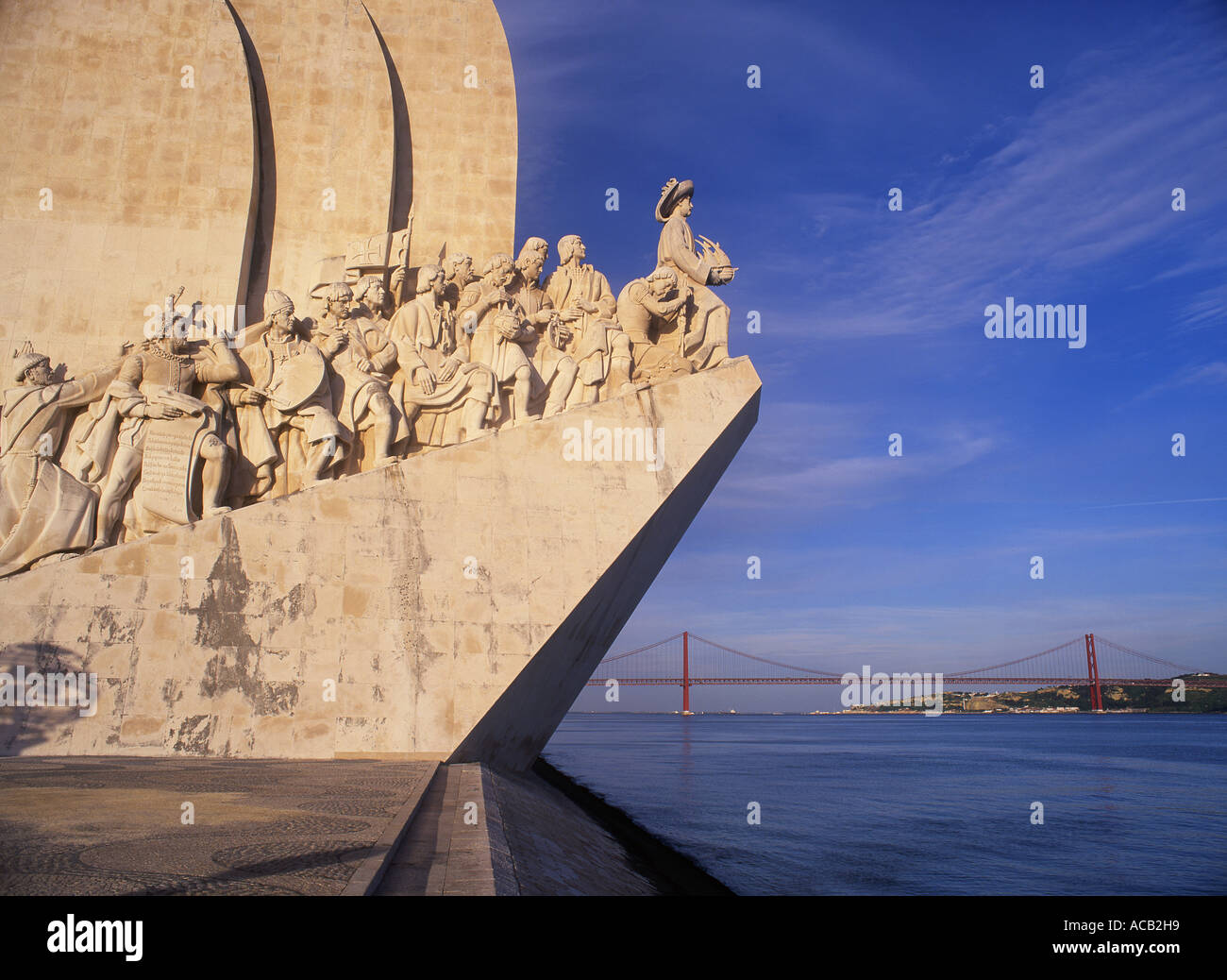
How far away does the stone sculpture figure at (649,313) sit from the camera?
27.1 ft

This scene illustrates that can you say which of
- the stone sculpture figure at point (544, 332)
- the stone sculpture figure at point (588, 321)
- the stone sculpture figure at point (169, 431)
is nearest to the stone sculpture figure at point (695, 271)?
the stone sculpture figure at point (588, 321)

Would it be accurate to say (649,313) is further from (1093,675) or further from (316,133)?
(1093,675)

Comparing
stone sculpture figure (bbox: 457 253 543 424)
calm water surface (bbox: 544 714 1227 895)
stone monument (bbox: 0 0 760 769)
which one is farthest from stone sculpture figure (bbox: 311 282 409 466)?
calm water surface (bbox: 544 714 1227 895)

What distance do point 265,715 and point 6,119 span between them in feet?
20.8

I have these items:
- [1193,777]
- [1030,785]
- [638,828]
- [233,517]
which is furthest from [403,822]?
[1193,777]

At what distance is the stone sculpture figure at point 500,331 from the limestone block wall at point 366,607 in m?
0.92

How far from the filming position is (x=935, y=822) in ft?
32.6

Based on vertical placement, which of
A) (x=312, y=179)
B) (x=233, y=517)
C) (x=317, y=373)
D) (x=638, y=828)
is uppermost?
(x=312, y=179)

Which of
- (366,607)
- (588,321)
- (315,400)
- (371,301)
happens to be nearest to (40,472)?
(315,400)

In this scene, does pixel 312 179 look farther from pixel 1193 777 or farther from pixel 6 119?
pixel 1193 777

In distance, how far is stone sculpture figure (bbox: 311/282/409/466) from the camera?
23.9 feet

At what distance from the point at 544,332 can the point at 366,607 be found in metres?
3.28

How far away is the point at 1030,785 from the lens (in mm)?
14633

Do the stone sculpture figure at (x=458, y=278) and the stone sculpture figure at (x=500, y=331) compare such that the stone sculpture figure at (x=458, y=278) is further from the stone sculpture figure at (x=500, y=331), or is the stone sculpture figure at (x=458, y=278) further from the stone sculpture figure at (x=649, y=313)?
the stone sculpture figure at (x=649, y=313)
